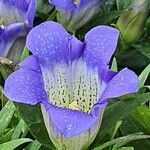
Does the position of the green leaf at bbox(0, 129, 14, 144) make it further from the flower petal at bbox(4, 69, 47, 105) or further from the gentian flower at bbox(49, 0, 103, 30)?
the gentian flower at bbox(49, 0, 103, 30)

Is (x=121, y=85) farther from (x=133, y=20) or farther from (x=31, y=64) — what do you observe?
(x=133, y=20)

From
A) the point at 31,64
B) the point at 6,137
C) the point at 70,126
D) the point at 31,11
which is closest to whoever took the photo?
the point at 70,126

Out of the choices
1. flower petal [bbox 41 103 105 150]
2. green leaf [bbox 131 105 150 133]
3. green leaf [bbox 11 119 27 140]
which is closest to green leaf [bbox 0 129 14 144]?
green leaf [bbox 11 119 27 140]

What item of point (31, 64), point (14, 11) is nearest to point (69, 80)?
point (31, 64)

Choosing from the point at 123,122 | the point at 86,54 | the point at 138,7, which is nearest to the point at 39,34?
the point at 86,54

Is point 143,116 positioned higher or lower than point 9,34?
lower
